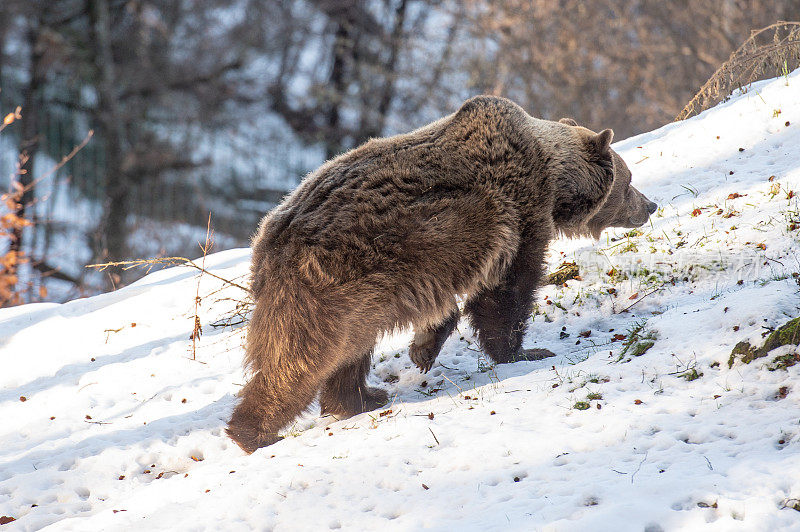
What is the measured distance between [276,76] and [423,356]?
14.9 meters

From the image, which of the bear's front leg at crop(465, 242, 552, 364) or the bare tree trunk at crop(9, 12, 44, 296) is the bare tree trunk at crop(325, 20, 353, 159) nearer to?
the bare tree trunk at crop(9, 12, 44, 296)

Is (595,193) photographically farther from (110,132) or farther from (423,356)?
(110,132)

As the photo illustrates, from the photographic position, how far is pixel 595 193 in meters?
5.11

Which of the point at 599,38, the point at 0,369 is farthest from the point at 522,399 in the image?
the point at 599,38

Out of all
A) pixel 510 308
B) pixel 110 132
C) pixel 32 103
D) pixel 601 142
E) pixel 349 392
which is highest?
pixel 32 103

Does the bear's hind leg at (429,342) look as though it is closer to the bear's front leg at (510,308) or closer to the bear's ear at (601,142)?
the bear's front leg at (510,308)

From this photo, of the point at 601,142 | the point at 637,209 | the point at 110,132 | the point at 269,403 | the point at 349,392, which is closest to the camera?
the point at 269,403

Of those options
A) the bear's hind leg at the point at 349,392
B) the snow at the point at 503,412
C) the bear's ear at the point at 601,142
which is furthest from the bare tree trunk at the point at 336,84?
the bear's hind leg at the point at 349,392

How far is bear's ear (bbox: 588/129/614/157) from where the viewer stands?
5.04m

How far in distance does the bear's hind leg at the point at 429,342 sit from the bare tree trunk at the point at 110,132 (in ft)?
33.8

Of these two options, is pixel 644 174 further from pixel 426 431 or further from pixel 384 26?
pixel 384 26

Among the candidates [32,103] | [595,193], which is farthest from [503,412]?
[32,103]

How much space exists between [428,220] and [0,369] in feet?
12.5

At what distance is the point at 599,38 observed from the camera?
58.4 ft
